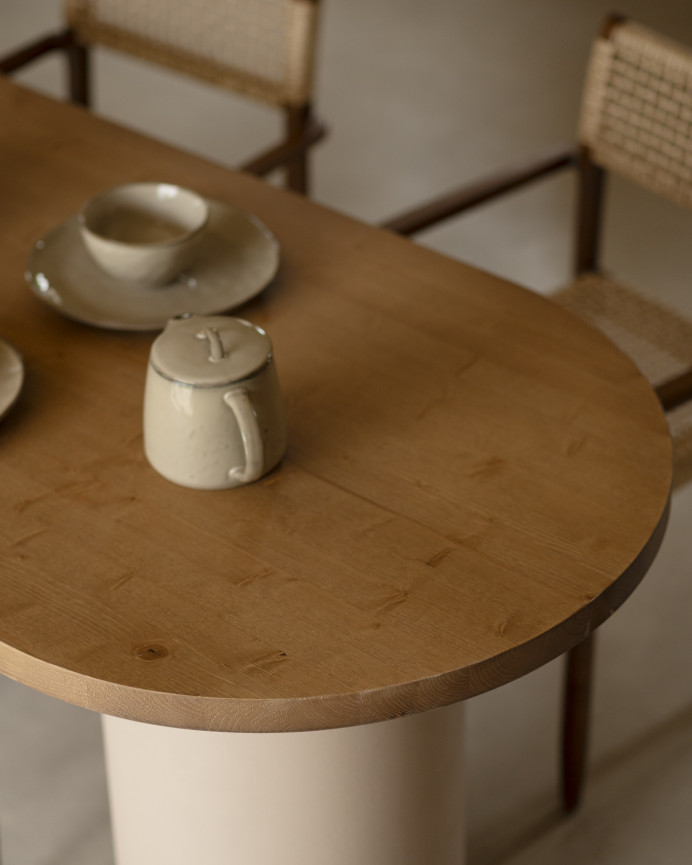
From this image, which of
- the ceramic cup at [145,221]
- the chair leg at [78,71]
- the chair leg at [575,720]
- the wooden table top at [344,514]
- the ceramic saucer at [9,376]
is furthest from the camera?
the chair leg at [78,71]

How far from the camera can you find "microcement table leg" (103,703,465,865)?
3.34 ft

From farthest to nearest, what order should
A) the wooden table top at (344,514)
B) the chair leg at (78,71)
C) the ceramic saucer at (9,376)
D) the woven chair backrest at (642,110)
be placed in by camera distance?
the chair leg at (78,71), the woven chair backrest at (642,110), the ceramic saucer at (9,376), the wooden table top at (344,514)

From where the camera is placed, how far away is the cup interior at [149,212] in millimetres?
1144

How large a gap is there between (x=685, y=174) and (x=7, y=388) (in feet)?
3.46

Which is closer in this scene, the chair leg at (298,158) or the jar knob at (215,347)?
the jar knob at (215,347)

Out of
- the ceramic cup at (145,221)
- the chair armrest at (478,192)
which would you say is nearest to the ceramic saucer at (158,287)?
the ceramic cup at (145,221)

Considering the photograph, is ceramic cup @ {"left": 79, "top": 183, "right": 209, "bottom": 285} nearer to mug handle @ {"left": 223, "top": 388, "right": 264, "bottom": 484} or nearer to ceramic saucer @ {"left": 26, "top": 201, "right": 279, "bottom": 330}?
ceramic saucer @ {"left": 26, "top": 201, "right": 279, "bottom": 330}

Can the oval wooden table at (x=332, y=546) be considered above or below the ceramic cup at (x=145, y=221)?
below

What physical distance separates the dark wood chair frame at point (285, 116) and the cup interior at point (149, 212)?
39cm

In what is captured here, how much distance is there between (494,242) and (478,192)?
A: 4.13 ft

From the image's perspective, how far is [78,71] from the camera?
1954 mm

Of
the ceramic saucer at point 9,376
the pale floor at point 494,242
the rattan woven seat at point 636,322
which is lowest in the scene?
the pale floor at point 494,242

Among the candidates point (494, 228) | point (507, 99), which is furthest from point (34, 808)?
point (507, 99)

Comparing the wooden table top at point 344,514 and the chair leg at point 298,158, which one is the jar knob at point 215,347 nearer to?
the wooden table top at point 344,514
